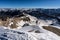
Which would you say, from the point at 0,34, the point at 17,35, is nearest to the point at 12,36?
the point at 17,35

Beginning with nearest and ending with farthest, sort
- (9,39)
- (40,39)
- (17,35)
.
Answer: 1. (9,39)
2. (17,35)
3. (40,39)

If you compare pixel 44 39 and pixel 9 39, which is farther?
pixel 44 39

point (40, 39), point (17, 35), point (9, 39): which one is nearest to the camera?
point (9, 39)

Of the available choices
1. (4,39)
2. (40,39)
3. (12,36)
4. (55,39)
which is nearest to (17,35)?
(12,36)

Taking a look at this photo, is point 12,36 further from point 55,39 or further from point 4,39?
point 55,39

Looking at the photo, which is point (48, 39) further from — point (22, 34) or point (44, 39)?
point (22, 34)

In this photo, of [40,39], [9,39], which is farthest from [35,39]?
[9,39]

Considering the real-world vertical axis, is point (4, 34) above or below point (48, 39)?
above

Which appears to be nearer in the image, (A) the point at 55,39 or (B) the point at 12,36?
(B) the point at 12,36
